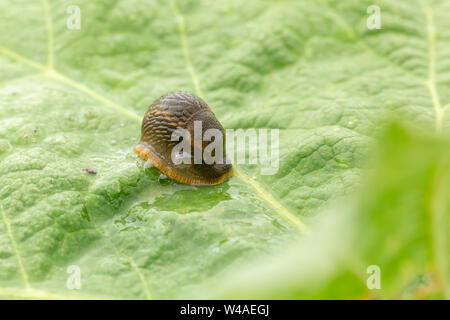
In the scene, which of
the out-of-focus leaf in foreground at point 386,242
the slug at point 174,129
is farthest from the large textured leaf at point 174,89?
the out-of-focus leaf in foreground at point 386,242

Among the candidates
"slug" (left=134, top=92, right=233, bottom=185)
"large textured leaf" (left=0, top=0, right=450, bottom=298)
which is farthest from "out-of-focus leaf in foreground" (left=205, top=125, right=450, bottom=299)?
"slug" (left=134, top=92, right=233, bottom=185)

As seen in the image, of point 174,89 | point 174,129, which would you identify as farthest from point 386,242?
point 174,89

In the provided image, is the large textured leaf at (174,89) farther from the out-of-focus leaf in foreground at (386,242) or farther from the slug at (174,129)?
the out-of-focus leaf in foreground at (386,242)

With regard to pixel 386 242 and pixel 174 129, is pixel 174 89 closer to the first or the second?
pixel 174 129

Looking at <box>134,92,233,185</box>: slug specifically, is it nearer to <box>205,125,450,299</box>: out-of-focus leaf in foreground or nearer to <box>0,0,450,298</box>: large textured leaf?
<box>0,0,450,298</box>: large textured leaf
